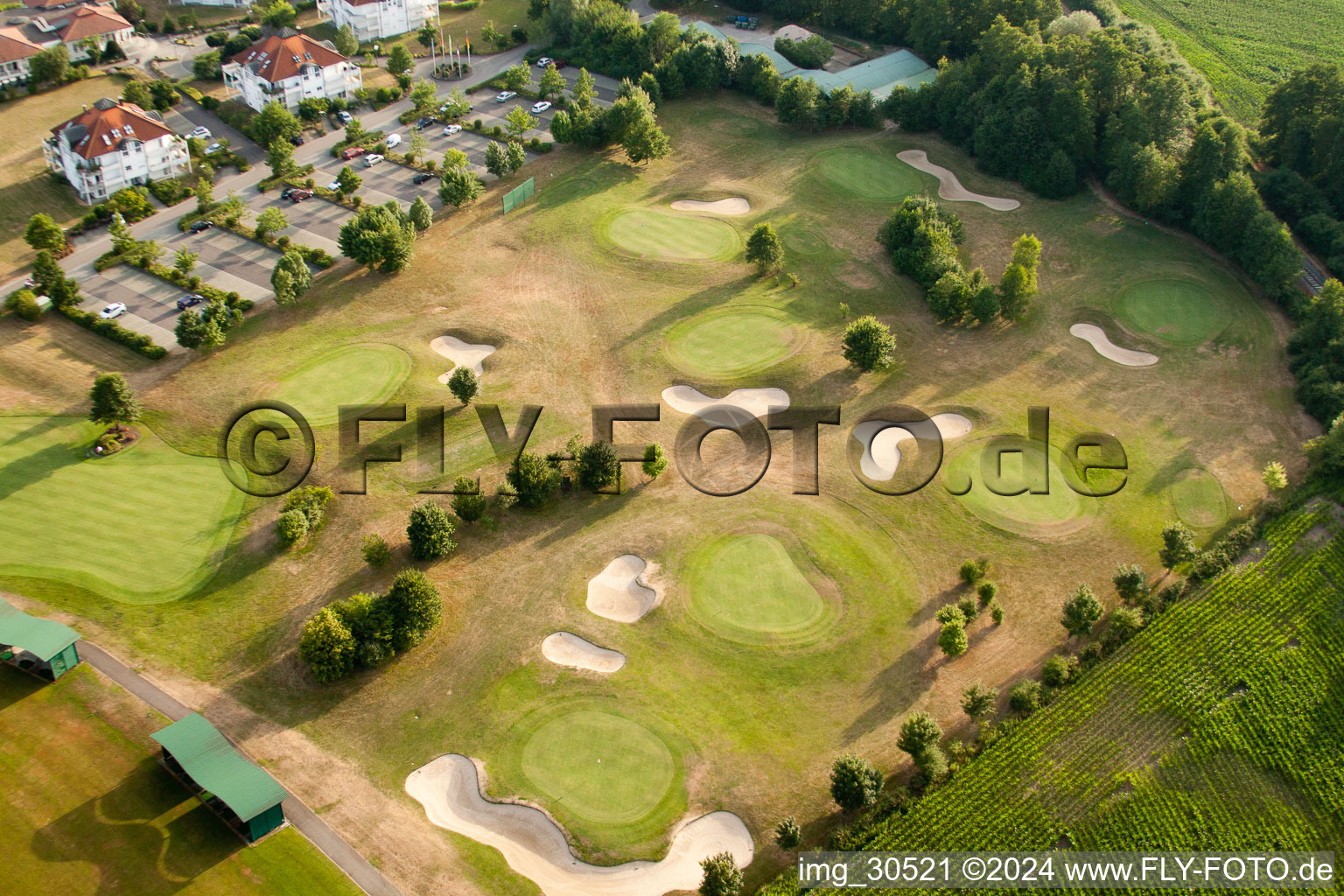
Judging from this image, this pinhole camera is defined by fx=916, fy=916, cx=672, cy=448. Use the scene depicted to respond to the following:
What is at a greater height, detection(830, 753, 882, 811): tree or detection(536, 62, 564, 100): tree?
detection(536, 62, 564, 100): tree

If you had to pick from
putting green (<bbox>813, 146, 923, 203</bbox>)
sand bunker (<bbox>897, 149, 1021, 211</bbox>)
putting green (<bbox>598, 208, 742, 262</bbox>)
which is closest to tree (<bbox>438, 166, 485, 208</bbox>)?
putting green (<bbox>598, 208, 742, 262</bbox>)

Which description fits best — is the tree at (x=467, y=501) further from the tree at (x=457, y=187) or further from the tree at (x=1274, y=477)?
the tree at (x=1274, y=477)

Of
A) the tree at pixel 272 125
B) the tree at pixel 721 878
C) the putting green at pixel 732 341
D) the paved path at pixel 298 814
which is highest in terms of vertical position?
the tree at pixel 272 125

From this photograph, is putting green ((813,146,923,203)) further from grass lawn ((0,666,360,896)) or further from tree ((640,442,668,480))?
grass lawn ((0,666,360,896))

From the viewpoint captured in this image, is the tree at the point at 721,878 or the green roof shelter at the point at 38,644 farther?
the green roof shelter at the point at 38,644

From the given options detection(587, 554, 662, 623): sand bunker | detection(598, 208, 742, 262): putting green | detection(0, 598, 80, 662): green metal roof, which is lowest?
detection(587, 554, 662, 623): sand bunker

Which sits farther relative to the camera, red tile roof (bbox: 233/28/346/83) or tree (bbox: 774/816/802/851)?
red tile roof (bbox: 233/28/346/83)

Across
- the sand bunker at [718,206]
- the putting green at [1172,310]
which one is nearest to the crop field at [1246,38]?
the putting green at [1172,310]

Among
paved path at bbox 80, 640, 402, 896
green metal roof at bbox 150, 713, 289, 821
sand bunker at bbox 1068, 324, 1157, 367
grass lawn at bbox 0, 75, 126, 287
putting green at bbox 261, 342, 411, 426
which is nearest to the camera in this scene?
green metal roof at bbox 150, 713, 289, 821
